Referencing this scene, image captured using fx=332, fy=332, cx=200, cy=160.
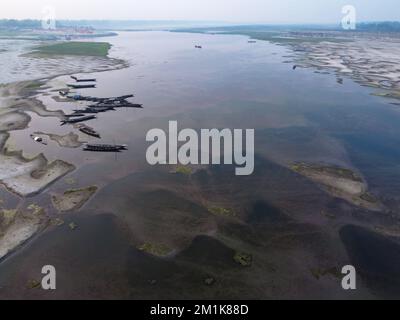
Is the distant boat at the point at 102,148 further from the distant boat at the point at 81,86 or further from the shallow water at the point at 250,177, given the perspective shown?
the distant boat at the point at 81,86

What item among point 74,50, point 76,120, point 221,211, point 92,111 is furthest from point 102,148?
point 74,50

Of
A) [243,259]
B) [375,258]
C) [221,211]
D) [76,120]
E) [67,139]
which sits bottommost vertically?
[375,258]

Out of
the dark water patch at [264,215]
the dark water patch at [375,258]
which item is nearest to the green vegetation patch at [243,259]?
the dark water patch at [264,215]

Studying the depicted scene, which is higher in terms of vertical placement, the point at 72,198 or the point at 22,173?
the point at 22,173

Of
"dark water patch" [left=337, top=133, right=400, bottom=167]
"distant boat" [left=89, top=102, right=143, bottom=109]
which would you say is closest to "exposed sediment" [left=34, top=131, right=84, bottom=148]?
"distant boat" [left=89, top=102, right=143, bottom=109]

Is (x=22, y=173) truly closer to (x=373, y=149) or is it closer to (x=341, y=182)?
(x=341, y=182)

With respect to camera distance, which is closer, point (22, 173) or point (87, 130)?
point (22, 173)
